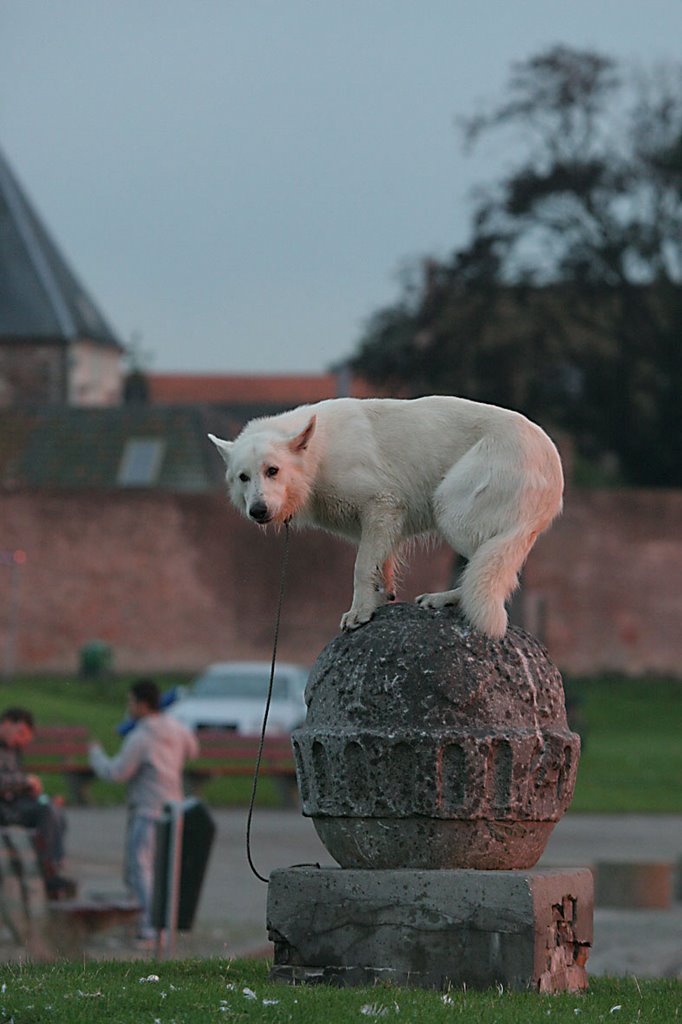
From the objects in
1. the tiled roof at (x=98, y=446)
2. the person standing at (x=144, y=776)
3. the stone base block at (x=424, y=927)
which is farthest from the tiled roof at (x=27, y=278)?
the stone base block at (x=424, y=927)

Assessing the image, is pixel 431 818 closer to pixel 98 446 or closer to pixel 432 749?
pixel 432 749

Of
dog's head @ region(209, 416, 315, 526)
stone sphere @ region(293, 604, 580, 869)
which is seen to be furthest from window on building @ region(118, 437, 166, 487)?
stone sphere @ region(293, 604, 580, 869)

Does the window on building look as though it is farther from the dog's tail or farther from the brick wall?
the dog's tail

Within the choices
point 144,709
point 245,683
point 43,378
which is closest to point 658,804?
point 245,683

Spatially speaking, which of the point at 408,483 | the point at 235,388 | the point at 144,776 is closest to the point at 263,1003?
the point at 408,483

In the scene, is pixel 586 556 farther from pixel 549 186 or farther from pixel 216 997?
pixel 216 997

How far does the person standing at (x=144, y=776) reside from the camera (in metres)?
14.5

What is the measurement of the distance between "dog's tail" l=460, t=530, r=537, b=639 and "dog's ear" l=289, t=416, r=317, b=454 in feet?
2.72

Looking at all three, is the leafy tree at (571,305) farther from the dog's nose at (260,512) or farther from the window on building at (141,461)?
the dog's nose at (260,512)

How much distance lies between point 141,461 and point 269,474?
42561 mm

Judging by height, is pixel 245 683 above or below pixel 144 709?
below

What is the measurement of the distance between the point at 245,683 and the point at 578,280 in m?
23.6

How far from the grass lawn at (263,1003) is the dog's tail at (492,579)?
1464 mm

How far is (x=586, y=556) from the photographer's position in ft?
146
